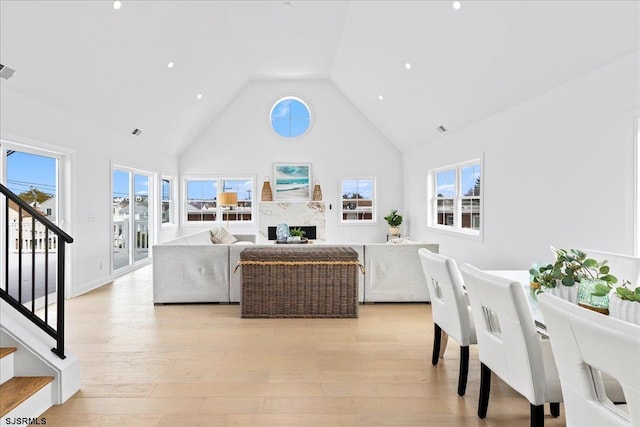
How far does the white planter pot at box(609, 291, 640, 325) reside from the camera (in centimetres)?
163

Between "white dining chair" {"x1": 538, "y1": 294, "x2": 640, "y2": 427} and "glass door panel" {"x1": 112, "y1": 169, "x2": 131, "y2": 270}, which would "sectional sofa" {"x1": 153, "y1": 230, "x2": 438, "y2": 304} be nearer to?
"glass door panel" {"x1": 112, "y1": 169, "x2": 131, "y2": 270}

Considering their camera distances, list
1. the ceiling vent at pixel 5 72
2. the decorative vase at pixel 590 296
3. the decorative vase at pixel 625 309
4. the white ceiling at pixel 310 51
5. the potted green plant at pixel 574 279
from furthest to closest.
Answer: the ceiling vent at pixel 5 72 → the white ceiling at pixel 310 51 → the potted green plant at pixel 574 279 → the decorative vase at pixel 590 296 → the decorative vase at pixel 625 309

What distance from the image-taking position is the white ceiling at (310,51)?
138 inches

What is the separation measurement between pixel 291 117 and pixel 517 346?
8127 mm

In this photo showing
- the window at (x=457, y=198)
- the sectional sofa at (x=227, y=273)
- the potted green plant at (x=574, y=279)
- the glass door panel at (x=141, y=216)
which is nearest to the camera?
the potted green plant at (x=574, y=279)

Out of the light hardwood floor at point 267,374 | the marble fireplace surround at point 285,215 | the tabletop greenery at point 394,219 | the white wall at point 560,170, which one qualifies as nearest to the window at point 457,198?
the white wall at point 560,170

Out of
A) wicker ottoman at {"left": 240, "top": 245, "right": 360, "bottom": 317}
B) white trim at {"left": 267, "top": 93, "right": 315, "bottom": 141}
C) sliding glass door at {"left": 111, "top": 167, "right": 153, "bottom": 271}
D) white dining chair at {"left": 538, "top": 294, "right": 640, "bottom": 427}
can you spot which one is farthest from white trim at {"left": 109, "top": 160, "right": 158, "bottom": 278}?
white dining chair at {"left": 538, "top": 294, "right": 640, "bottom": 427}

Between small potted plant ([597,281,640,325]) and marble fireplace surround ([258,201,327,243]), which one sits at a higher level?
marble fireplace surround ([258,201,327,243])

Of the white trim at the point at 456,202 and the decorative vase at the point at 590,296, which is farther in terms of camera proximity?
the white trim at the point at 456,202

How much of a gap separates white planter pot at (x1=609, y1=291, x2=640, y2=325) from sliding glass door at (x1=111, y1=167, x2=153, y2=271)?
6406 millimetres

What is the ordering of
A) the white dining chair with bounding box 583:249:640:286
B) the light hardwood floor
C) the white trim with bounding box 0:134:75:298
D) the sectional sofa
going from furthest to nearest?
the white trim with bounding box 0:134:75:298 < the sectional sofa < the white dining chair with bounding box 583:249:640:286 < the light hardwood floor

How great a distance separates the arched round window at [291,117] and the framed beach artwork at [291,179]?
0.73 m

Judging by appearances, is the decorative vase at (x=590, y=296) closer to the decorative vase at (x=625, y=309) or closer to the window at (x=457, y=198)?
the decorative vase at (x=625, y=309)

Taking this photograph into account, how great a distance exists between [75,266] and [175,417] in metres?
3.85
